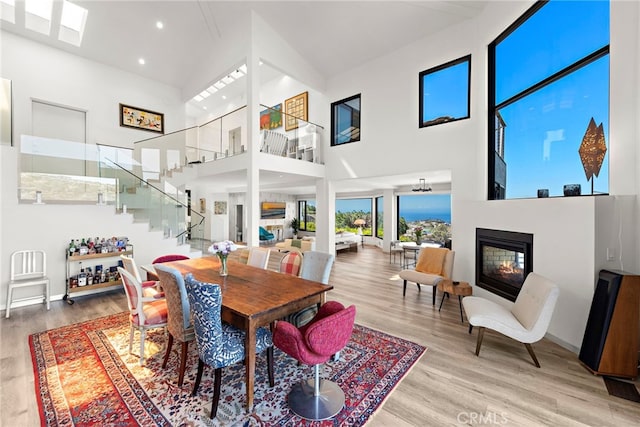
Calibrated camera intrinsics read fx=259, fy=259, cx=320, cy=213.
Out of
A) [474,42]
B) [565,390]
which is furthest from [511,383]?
[474,42]

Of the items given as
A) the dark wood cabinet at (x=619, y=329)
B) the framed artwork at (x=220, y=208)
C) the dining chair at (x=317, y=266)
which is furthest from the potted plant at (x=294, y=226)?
the dark wood cabinet at (x=619, y=329)

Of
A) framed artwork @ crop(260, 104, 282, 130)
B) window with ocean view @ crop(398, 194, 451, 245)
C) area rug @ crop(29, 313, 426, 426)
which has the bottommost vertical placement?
area rug @ crop(29, 313, 426, 426)

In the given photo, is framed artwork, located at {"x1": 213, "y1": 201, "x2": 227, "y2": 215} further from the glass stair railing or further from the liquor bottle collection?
the liquor bottle collection

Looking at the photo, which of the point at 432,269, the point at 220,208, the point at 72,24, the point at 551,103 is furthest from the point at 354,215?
the point at 72,24

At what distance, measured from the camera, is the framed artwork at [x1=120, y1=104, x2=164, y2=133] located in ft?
23.2

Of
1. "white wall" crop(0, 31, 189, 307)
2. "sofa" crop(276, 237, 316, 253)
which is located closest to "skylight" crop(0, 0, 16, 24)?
"white wall" crop(0, 31, 189, 307)

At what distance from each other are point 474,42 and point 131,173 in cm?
732

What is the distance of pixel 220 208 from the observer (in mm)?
12078

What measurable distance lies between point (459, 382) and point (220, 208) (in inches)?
454

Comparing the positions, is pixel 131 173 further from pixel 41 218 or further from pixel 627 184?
pixel 627 184

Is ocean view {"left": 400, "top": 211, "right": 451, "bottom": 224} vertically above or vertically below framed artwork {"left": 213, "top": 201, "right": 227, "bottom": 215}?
below

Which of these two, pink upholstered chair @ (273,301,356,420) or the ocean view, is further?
the ocean view

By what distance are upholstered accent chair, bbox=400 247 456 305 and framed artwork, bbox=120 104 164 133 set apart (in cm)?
792

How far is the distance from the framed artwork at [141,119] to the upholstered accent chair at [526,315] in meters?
8.85
